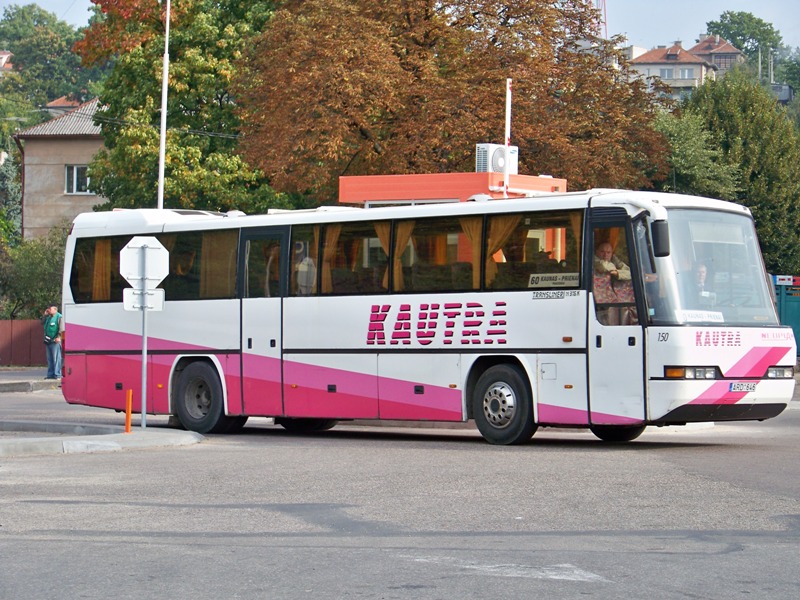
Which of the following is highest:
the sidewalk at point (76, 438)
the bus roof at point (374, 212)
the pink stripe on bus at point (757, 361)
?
the bus roof at point (374, 212)

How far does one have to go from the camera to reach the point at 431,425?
24547 millimetres

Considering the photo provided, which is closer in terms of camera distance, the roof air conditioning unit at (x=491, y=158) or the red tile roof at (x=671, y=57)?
the roof air conditioning unit at (x=491, y=158)

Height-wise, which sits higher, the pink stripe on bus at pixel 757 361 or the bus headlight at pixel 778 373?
the pink stripe on bus at pixel 757 361

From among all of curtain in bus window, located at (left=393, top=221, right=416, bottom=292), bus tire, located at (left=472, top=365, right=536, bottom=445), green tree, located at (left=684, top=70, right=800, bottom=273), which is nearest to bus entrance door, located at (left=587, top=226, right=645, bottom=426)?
bus tire, located at (left=472, top=365, right=536, bottom=445)

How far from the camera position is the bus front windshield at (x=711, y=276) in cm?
1689

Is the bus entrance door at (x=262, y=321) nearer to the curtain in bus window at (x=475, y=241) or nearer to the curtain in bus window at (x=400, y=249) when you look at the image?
the curtain in bus window at (x=400, y=249)

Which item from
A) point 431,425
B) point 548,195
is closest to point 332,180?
point 431,425

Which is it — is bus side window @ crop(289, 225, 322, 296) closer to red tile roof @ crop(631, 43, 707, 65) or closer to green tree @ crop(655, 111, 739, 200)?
green tree @ crop(655, 111, 739, 200)

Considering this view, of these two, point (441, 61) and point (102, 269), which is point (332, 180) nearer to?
point (441, 61)

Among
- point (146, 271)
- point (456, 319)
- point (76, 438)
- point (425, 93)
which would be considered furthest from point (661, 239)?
point (425, 93)

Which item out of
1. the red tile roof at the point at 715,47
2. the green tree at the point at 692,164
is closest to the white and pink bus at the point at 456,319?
the green tree at the point at 692,164

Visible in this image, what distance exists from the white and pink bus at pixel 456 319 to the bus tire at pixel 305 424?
3.1 inches

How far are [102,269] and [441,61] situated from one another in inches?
665

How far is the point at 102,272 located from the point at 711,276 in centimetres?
999
